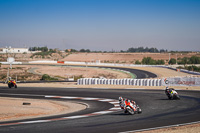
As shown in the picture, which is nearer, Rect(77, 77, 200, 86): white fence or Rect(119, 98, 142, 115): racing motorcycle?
Rect(119, 98, 142, 115): racing motorcycle

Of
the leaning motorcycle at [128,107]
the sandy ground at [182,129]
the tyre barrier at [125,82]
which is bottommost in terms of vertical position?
the tyre barrier at [125,82]

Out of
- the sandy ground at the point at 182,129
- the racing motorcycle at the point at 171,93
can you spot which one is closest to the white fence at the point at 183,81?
the racing motorcycle at the point at 171,93

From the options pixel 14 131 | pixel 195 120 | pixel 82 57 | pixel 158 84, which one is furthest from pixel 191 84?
pixel 82 57

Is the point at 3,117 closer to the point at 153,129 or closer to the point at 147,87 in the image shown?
the point at 153,129

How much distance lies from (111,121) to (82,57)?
5873 inches

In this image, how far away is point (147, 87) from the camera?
33969mm

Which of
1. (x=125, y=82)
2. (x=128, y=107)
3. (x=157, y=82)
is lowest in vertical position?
(x=125, y=82)

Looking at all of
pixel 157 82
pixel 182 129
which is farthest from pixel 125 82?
pixel 182 129

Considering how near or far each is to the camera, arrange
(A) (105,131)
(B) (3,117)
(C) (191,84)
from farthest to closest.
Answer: (C) (191,84) < (B) (3,117) < (A) (105,131)

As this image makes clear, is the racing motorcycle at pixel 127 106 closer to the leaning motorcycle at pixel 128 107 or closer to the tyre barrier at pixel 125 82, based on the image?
the leaning motorcycle at pixel 128 107

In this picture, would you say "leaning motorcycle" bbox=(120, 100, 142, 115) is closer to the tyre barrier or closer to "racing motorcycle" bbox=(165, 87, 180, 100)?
"racing motorcycle" bbox=(165, 87, 180, 100)

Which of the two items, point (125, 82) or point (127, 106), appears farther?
point (125, 82)

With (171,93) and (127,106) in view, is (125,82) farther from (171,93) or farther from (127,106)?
(127,106)

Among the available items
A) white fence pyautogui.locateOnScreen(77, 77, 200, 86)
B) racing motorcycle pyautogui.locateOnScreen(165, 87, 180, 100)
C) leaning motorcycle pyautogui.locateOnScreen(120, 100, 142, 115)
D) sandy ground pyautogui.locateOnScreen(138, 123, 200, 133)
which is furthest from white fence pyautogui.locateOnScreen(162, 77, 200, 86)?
sandy ground pyautogui.locateOnScreen(138, 123, 200, 133)
